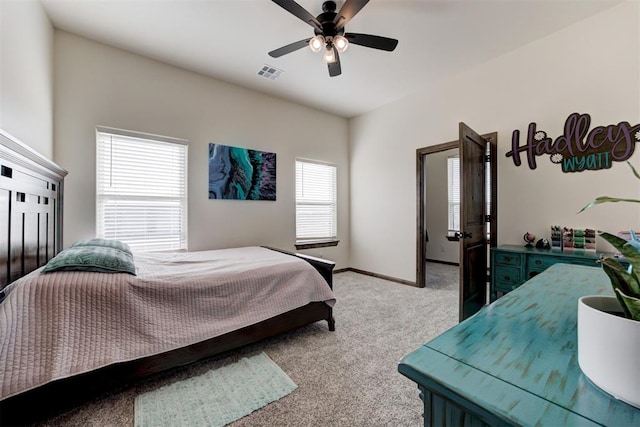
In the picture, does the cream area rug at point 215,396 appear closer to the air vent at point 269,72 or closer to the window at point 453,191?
the air vent at point 269,72

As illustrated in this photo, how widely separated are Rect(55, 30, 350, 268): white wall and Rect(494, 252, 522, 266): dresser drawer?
2.62 m

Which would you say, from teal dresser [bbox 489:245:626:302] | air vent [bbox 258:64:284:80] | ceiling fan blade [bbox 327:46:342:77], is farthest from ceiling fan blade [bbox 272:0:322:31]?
teal dresser [bbox 489:245:626:302]

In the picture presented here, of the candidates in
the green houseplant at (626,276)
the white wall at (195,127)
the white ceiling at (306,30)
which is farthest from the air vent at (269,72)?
the green houseplant at (626,276)

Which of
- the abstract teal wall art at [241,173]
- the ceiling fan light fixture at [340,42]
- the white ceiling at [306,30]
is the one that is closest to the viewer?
the ceiling fan light fixture at [340,42]

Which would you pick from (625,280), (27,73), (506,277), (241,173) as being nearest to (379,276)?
(506,277)

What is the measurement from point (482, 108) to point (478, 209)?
1.37 metres

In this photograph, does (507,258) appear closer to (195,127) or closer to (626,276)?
(626,276)

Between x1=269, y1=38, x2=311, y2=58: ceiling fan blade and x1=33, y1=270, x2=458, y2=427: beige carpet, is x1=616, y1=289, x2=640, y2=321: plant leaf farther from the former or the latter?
x1=269, y1=38, x2=311, y2=58: ceiling fan blade

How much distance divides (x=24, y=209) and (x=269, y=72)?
277cm

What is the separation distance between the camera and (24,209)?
1646mm

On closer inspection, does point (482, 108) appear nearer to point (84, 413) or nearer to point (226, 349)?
point (226, 349)

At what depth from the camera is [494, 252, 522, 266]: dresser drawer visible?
2.64 m

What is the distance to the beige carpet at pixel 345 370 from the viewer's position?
147cm

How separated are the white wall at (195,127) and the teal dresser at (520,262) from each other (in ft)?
8.52
